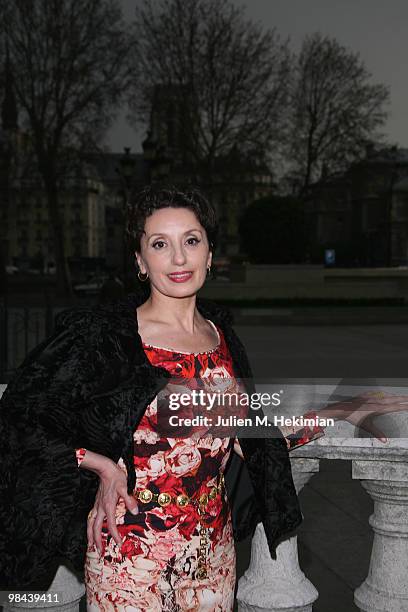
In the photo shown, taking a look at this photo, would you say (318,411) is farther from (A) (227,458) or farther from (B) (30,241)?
(B) (30,241)

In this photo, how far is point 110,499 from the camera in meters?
1.95

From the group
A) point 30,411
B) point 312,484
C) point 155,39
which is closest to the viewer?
point 30,411

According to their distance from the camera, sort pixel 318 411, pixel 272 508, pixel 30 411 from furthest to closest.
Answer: pixel 318 411
pixel 272 508
pixel 30 411

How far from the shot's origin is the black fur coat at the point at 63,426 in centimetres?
196

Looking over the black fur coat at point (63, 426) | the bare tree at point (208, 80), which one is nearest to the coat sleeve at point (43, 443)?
the black fur coat at point (63, 426)

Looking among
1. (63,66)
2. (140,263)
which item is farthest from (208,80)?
(140,263)

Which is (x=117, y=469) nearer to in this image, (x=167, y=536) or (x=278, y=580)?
(x=167, y=536)

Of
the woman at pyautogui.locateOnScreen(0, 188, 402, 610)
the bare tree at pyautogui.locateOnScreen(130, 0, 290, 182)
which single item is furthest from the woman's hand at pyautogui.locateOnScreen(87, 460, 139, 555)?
the bare tree at pyautogui.locateOnScreen(130, 0, 290, 182)

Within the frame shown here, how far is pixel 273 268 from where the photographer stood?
27422 mm

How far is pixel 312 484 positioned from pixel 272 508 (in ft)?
13.5

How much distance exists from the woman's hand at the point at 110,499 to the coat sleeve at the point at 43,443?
86 mm

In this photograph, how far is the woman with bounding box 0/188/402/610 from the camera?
1962 millimetres

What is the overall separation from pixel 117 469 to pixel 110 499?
73mm

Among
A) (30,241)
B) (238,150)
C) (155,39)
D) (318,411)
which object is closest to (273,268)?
(238,150)
